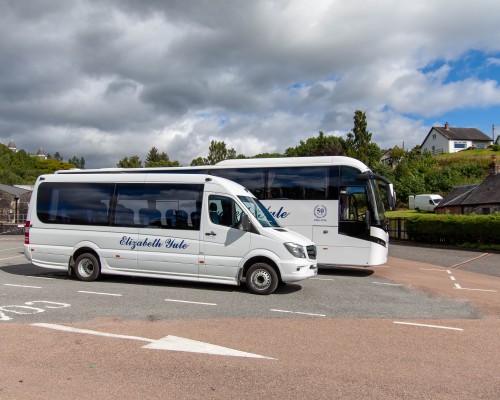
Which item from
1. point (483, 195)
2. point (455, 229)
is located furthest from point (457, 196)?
point (455, 229)

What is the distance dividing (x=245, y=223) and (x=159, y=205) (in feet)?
7.61

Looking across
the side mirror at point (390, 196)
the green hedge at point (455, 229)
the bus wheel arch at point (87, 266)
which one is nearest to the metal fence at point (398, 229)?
the green hedge at point (455, 229)

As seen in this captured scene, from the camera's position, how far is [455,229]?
76.7ft

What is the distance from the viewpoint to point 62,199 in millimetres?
11641

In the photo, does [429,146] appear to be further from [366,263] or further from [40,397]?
[40,397]

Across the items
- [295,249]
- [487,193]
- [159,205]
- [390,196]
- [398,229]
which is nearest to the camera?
[295,249]

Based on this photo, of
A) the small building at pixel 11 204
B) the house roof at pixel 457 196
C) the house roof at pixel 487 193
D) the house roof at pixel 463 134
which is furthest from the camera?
the house roof at pixel 463 134

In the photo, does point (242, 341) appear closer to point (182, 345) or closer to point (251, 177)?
point (182, 345)

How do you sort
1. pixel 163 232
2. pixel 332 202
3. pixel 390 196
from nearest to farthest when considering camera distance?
pixel 163 232
pixel 332 202
pixel 390 196

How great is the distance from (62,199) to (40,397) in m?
8.06

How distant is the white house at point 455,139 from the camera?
98.1 meters

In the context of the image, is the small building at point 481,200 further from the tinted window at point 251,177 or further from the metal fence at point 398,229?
the tinted window at point 251,177

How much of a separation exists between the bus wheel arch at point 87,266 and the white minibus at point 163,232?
24mm

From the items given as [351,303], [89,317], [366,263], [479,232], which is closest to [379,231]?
[366,263]
